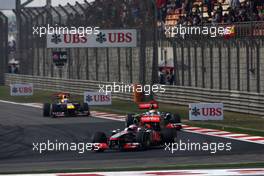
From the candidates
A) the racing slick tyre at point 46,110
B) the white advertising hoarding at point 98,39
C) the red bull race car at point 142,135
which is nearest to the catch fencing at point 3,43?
the white advertising hoarding at point 98,39

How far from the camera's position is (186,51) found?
38.1 meters

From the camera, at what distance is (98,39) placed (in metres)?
44.2

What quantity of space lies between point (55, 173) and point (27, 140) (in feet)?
26.9

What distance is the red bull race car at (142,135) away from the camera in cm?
2236

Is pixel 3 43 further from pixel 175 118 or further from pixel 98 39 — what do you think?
pixel 175 118

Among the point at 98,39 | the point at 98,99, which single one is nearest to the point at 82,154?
the point at 98,99

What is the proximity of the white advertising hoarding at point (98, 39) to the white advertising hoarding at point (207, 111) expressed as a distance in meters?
13.4

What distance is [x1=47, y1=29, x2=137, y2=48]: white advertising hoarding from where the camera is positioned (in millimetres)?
43219

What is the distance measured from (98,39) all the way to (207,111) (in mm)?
15328

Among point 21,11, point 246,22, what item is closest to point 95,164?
point 246,22

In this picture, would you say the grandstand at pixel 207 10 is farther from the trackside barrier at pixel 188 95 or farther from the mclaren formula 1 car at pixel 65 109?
the mclaren formula 1 car at pixel 65 109

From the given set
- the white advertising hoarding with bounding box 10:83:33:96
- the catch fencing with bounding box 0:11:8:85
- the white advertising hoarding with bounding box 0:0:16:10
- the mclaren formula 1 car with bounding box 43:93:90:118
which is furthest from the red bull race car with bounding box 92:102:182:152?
the catch fencing with bounding box 0:11:8:85

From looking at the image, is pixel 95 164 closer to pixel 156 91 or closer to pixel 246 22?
pixel 246 22

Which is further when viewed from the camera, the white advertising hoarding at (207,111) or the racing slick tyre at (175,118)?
the white advertising hoarding at (207,111)
